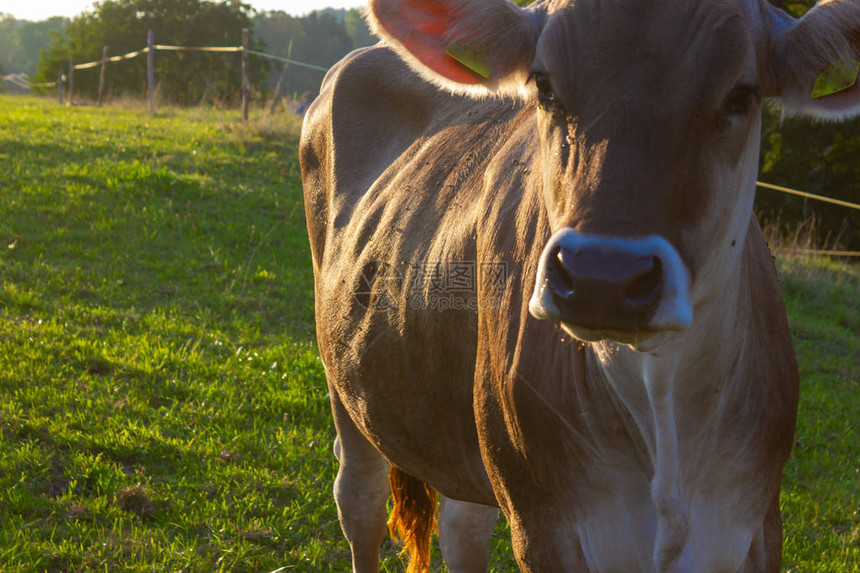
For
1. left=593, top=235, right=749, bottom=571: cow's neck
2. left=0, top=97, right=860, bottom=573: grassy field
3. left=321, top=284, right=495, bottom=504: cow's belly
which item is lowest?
left=0, top=97, right=860, bottom=573: grassy field

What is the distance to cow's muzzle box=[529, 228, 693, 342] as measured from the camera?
1.50m

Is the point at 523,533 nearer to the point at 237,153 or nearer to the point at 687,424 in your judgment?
the point at 687,424

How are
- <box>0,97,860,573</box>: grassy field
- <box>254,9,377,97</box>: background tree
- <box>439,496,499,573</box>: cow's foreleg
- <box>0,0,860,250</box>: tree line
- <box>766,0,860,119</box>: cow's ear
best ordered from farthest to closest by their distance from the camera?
<box>254,9,377,97</box>: background tree, <box>0,0,860,250</box>: tree line, <box>0,97,860,573</box>: grassy field, <box>439,496,499,573</box>: cow's foreleg, <box>766,0,860,119</box>: cow's ear

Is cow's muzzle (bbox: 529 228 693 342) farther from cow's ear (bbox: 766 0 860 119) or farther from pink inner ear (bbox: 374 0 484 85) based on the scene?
pink inner ear (bbox: 374 0 484 85)

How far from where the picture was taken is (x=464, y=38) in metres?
2.12

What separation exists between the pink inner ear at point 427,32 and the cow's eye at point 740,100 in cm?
70

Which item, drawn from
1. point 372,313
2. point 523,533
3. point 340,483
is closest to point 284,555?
point 340,483

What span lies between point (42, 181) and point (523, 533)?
814 cm

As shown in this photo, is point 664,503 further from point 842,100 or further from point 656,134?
point 842,100

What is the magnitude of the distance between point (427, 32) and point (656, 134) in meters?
0.81

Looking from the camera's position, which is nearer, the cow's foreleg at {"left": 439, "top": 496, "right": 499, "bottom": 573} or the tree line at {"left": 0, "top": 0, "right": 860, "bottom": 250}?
the cow's foreleg at {"left": 439, "top": 496, "right": 499, "bottom": 573}

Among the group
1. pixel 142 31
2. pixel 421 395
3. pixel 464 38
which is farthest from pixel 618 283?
pixel 142 31

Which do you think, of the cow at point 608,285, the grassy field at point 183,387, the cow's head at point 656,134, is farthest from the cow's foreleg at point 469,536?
the cow's head at point 656,134

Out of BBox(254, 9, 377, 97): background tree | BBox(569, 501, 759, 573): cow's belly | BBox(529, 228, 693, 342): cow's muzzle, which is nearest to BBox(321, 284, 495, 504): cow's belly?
BBox(569, 501, 759, 573): cow's belly
